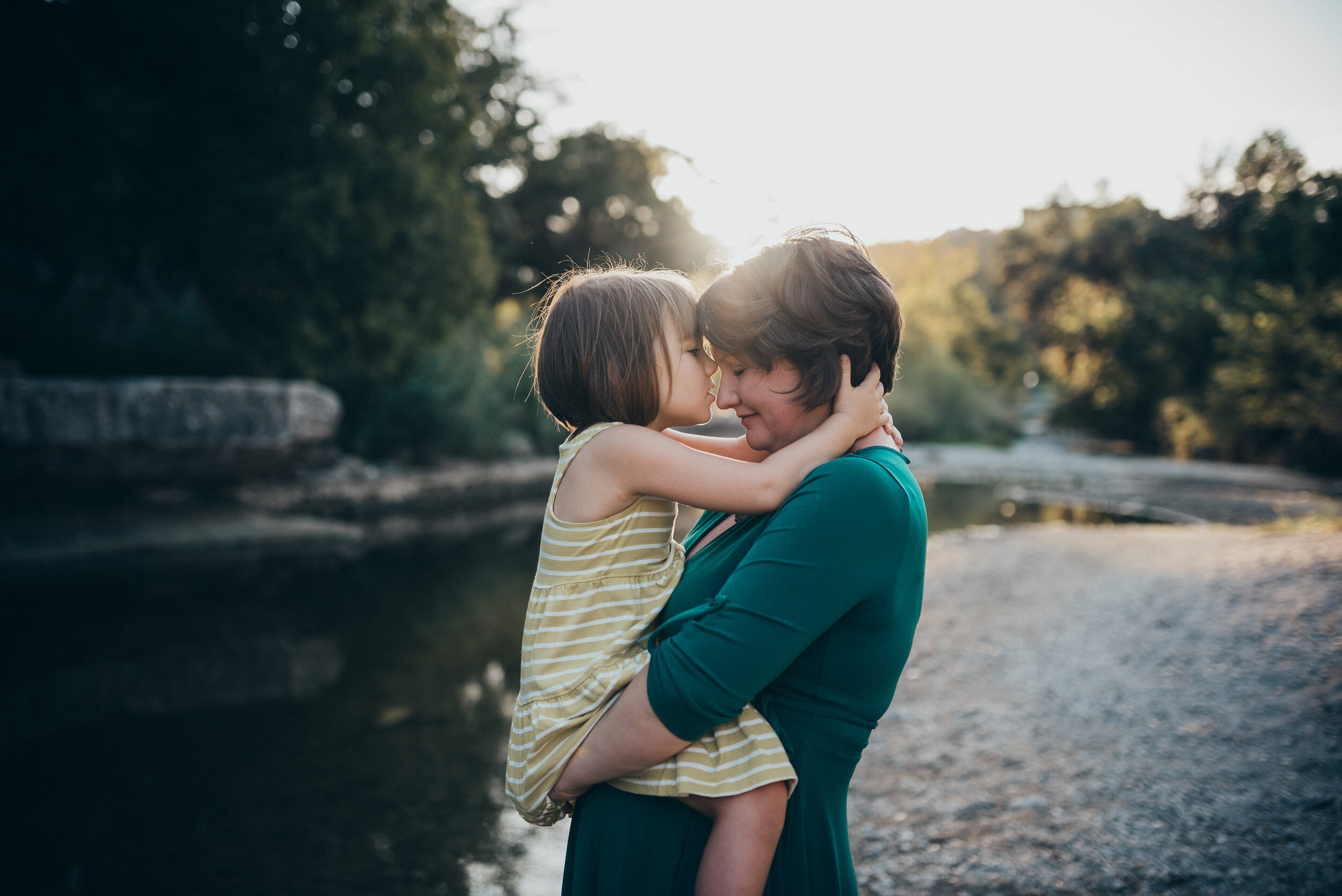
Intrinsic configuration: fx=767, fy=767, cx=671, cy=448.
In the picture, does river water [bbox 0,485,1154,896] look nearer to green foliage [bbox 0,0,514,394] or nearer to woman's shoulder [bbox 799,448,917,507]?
woman's shoulder [bbox 799,448,917,507]

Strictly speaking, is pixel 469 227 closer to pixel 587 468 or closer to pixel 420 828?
pixel 420 828

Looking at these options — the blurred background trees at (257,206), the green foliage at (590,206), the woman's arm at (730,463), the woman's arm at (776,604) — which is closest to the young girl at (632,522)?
the woman's arm at (730,463)

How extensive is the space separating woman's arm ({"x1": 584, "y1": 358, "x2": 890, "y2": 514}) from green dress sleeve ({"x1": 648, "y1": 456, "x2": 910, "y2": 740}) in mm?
131

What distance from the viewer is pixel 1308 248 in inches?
712

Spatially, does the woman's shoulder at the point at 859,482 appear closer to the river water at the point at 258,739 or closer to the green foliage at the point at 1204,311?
the river water at the point at 258,739

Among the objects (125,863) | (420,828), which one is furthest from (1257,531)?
(125,863)

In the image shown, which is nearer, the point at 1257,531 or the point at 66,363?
the point at 1257,531

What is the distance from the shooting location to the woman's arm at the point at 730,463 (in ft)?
4.13

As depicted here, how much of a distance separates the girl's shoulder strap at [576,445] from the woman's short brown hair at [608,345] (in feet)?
0.13

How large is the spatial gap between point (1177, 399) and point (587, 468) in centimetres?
2632

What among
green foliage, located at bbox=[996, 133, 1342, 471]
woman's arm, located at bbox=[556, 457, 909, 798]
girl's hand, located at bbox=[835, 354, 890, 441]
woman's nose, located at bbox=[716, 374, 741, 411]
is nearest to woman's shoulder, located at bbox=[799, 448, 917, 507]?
woman's arm, located at bbox=[556, 457, 909, 798]

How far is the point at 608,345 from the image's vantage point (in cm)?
140

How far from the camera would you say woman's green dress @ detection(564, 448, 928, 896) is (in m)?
1.08

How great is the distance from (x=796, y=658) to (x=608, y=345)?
25.1 inches
